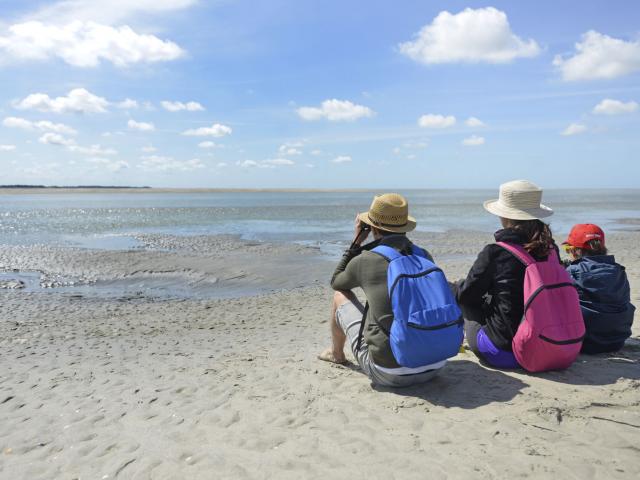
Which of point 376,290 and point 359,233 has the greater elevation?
point 359,233

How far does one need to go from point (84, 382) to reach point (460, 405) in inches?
166

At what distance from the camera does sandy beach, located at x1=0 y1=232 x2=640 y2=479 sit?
10.9ft

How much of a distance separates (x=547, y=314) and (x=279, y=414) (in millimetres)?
2437

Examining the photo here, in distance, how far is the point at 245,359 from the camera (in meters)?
6.22

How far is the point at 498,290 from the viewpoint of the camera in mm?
4383

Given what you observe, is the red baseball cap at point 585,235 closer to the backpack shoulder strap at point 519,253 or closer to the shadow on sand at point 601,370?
the backpack shoulder strap at point 519,253

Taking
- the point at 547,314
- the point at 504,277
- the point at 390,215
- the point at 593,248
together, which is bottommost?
the point at 547,314

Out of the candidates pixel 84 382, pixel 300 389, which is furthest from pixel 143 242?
pixel 300 389

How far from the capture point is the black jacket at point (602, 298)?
479 centimetres

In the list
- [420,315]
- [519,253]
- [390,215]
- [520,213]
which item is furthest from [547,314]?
[390,215]

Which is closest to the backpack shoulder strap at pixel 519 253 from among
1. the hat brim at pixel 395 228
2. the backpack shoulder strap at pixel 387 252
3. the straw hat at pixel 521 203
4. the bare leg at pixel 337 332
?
the straw hat at pixel 521 203

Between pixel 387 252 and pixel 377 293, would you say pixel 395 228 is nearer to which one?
pixel 387 252

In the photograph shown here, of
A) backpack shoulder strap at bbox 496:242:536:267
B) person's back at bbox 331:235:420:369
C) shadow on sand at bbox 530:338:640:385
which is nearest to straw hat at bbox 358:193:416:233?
person's back at bbox 331:235:420:369

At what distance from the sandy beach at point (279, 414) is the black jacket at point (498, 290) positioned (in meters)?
0.47
